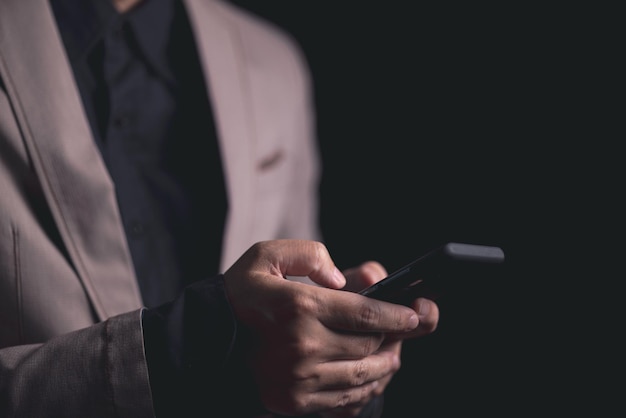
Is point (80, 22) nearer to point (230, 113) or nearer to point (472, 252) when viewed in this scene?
point (230, 113)

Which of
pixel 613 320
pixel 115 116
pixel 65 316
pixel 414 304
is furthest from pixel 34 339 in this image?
pixel 613 320

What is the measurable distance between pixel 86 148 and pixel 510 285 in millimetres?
878

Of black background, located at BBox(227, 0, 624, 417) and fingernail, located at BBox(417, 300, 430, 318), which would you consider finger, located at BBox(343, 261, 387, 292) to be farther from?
black background, located at BBox(227, 0, 624, 417)

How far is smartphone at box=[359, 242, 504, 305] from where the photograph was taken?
0.53m

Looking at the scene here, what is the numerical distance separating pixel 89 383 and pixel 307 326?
0.89 ft

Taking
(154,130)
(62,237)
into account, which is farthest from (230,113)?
(62,237)

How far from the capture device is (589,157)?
108cm

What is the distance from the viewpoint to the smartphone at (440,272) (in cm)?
53

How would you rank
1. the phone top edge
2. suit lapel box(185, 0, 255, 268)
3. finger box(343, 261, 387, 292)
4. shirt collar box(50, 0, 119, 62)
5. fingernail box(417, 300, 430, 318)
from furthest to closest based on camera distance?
suit lapel box(185, 0, 255, 268) < shirt collar box(50, 0, 119, 62) < finger box(343, 261, 387, 292) < fingernail box(417, 300, 430, 318) < the phone top edge

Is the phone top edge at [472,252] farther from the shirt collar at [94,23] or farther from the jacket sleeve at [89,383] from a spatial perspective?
the shirt collar at [94,23]

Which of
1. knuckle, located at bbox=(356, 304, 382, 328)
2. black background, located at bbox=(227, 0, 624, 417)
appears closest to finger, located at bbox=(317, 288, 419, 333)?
knuckle, located at bbox=(356, 304, 382, 328)

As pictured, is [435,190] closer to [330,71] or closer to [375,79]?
[375,79]

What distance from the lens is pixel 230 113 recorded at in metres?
1.04

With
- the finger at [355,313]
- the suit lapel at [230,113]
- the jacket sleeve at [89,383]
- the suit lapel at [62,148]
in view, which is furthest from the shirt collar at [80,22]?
the finger at [355,313]
